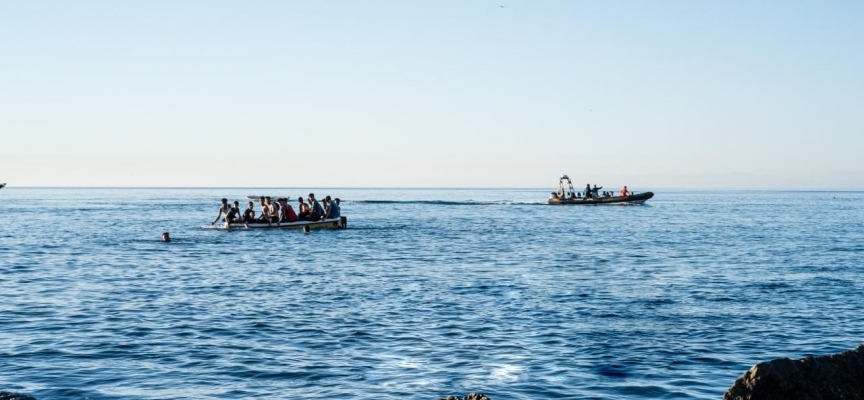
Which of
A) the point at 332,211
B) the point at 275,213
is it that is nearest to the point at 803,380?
the point at 275,213

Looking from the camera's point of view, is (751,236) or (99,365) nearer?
(99,365)

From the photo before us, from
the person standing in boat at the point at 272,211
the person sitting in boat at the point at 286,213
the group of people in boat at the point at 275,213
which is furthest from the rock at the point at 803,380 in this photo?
the person standing in boat at the point at 272,211

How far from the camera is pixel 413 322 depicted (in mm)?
17375

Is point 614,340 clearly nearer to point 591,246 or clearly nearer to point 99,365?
point 99,365

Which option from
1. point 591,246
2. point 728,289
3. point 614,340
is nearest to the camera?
point 614,340

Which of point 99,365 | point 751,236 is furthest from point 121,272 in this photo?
point 751,236

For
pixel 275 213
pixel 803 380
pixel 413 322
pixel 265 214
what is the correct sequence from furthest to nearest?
1. pixel 275 213
2. pixel 265 214
3. pixel 413 322
4. pixel 803 380

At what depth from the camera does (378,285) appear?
24094 millimetres

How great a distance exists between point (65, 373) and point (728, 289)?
1658cm

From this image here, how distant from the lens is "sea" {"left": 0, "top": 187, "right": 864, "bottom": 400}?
12.5 metres

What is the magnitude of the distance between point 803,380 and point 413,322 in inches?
387

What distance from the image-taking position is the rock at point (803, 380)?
824 centimetres

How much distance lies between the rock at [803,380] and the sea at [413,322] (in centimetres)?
316

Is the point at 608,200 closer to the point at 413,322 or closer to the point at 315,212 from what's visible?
the point at 315,212
